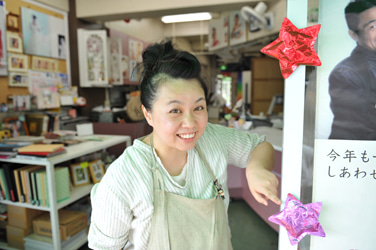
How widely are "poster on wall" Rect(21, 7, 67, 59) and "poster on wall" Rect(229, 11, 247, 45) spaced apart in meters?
2.69

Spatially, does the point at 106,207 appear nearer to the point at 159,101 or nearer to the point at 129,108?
the point at 159,101

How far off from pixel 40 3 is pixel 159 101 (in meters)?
3.27

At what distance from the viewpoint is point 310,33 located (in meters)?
0.55

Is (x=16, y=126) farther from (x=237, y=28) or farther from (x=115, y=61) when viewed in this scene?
(x=237, y=28)

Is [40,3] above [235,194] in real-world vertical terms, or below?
above

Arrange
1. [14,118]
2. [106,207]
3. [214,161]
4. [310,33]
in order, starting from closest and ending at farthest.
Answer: [310,33]
[106,207]
[214,161]
[14,118]

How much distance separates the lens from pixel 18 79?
2.76m

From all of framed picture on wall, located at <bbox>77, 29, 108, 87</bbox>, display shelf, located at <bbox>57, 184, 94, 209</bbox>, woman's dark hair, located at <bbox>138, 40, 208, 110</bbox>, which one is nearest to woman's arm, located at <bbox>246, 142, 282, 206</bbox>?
woman's dark hair, located at <bbox>138, 40, 208, 110</bbox>

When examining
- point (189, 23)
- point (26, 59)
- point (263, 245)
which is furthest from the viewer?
point (189, 23)

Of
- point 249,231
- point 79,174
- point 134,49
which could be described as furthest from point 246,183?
point 134,49

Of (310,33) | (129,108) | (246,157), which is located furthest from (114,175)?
(129,108)

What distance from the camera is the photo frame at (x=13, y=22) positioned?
2674 millimetres

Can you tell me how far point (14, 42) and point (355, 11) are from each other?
3.18 meters

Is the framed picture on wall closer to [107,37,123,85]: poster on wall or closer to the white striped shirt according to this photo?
[107,37,123,85]: poster on wall
